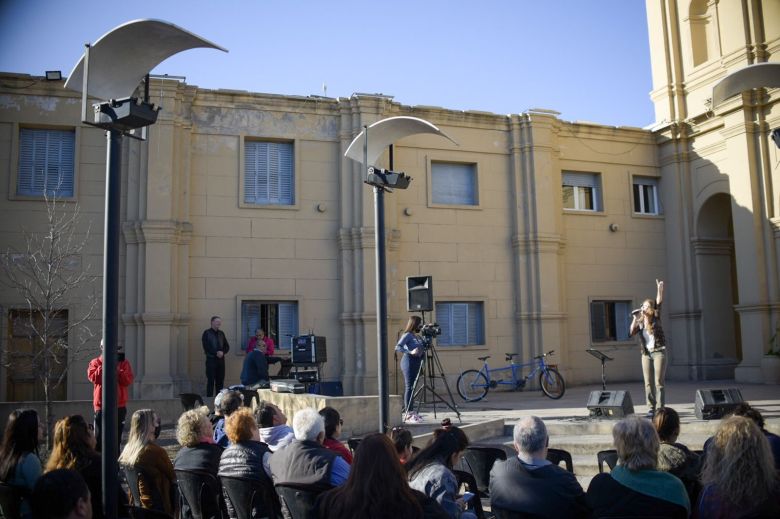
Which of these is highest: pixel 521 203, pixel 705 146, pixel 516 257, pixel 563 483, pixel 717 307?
pixel 705 146

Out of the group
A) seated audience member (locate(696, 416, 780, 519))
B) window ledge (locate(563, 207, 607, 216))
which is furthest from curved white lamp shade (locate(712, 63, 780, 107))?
window ledge (locate(563, 207, 607, 216))

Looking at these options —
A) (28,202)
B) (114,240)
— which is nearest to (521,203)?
(28,202)

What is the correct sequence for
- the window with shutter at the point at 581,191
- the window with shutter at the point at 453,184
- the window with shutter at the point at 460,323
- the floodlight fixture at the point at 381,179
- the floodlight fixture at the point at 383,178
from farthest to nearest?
1. the window with shutter at the point at 581,191
2. the window with shutter at the point at 453,184
3. the window with shutter at the point at 460,323
4. the floodlight fixture at the point at 383,178
5. the floodlight fixture at the point at 381,179

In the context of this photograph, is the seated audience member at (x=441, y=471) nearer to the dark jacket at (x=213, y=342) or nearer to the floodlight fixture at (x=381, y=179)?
the floodlight fixture at (x=381, y=179)

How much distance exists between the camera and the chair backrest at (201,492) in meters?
5.41

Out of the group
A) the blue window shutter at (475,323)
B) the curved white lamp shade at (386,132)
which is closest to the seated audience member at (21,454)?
the curved white lamp shade at (386,132)

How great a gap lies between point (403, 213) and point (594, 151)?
590 cm

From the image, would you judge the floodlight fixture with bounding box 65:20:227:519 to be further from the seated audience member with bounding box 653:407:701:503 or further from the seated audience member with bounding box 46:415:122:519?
the seated audience member with bounding box 653:407:701:503

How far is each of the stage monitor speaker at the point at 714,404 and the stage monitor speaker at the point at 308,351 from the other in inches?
288

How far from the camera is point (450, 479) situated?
15.1 feet

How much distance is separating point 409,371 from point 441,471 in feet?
23.5

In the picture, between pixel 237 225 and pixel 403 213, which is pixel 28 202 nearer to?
pixel 237 225

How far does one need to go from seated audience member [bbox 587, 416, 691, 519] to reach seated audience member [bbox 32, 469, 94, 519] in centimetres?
276

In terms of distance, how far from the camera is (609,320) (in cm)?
1981
